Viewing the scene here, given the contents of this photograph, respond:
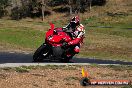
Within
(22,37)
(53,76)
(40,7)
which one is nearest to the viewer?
(53,76)

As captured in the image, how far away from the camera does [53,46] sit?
17078mm

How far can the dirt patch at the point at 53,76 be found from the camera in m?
11.1

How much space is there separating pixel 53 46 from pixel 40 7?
83.2 metres

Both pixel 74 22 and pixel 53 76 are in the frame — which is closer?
pixel 53 76

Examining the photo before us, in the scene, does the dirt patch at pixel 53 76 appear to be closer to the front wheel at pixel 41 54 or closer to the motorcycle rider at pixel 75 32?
the motorcycle rider at pixel 75 32

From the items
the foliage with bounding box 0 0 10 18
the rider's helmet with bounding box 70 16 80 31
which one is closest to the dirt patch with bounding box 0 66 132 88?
the rider's helmet with bounding box 70 16 80 31

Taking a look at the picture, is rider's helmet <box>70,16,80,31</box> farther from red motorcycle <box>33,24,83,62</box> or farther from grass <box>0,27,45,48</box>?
grass <box>0,27,45,48</box>

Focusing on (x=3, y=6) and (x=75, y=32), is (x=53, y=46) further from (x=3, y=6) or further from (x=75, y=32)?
(x=3, y=6)

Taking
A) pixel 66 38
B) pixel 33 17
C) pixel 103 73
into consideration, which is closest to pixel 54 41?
pixel 66 38

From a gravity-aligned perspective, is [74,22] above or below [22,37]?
above

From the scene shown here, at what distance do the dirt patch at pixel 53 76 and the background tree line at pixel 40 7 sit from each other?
80637 millimetres

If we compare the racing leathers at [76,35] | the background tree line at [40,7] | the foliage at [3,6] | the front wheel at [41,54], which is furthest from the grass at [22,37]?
the foliage at [3,6]

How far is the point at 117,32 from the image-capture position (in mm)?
50656

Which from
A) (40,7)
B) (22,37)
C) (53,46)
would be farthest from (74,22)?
(40,7)
